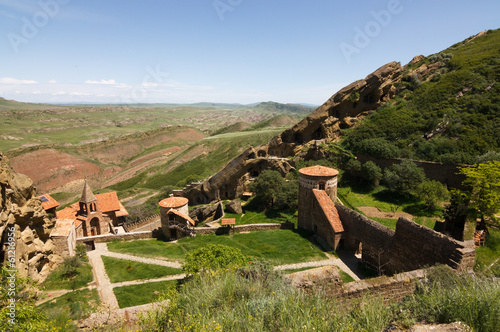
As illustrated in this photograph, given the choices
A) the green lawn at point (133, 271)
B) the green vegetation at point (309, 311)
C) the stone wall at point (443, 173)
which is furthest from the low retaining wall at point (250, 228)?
the green vegetation at point (309, 311)

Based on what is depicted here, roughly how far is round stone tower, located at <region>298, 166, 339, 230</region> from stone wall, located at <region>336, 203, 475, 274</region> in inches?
116

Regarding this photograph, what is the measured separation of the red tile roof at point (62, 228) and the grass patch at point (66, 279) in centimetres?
280

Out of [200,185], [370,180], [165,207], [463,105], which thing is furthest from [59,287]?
[463,105]

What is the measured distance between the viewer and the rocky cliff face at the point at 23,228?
1275 centimetres

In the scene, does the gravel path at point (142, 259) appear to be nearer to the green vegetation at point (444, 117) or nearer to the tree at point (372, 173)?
the tree at point (372, 173)

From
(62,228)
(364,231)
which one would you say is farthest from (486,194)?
(62,228)

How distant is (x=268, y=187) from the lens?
29.8m

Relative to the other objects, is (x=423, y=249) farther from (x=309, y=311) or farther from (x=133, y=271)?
(x=133, y=271)

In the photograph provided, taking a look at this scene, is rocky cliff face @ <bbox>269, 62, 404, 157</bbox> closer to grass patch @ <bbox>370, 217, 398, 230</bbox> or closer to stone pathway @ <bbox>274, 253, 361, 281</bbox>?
grass patch @ <bbox>370, 217, 398, 230</bbox>

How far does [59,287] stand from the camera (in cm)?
1520

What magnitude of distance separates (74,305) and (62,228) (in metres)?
9.65

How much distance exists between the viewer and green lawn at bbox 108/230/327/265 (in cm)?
1817

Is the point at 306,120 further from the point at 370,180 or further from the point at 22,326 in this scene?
the point at 22,326

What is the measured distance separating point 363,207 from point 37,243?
87.7 ft
